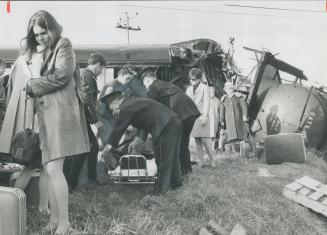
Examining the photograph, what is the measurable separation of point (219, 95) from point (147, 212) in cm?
938

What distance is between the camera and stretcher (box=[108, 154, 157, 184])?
5738mm

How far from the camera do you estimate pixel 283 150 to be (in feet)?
29.8

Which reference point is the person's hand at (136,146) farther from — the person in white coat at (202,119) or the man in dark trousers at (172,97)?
the person in white coat at (202,119)

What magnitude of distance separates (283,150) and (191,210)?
182 inches

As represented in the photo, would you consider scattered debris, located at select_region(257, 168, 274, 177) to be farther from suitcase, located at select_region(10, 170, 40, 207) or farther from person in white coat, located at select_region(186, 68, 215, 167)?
suitcase, located at select_region(10, 170, 40, 207)

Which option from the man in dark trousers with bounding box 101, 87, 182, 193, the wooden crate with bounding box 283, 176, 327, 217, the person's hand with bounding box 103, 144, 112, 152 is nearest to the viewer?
the person's hand with bounding box 103, 144, 112, 152

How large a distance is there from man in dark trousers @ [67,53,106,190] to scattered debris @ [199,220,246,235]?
71.4 inches

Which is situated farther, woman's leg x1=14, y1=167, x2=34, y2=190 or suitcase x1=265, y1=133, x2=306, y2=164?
suitcase x1=265, y1=133, x2=306, y2=164

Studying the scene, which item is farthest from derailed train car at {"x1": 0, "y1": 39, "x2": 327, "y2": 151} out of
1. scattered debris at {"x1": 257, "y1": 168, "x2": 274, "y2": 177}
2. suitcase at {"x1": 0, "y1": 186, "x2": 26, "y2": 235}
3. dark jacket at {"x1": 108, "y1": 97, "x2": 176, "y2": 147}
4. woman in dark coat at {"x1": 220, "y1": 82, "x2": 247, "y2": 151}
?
suitcase at {"x1": 0, "y1": 186, "x2": 26, "y2": 235}

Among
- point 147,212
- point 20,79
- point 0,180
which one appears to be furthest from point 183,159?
point 20,79

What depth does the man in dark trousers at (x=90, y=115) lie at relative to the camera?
5.60 m

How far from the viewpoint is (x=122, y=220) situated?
4270mm

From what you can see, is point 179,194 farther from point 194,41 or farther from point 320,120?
point 194,41

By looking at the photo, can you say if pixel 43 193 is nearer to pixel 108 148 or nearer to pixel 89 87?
pixel 108 148
